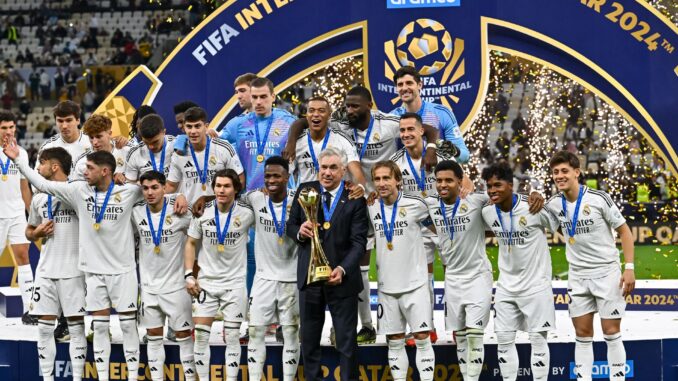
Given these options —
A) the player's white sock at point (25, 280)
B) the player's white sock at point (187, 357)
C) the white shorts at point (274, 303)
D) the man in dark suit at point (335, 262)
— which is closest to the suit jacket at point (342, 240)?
the man in dark suit at point (335, 262)

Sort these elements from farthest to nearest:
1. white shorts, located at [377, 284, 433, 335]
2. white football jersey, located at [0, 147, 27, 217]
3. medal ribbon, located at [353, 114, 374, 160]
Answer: white football jersey, located at [0, 147, 27, 217] → medal ribbon, located at [353, 114, 374, 160] → white shorts, located at [377, 284, 433, 335]

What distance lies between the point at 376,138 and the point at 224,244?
1377mm

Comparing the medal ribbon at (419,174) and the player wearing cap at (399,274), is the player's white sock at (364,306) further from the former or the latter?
the medal ribbon at (419,174)

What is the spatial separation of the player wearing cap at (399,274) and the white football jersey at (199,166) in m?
1.25

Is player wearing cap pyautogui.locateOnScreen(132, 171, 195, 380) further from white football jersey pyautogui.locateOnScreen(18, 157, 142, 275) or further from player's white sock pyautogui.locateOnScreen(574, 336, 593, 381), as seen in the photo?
player's white sock pyautogui.locateOnScreen(574, 336, 593, 381)

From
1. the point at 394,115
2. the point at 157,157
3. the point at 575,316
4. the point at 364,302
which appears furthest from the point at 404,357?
the point at 157,157

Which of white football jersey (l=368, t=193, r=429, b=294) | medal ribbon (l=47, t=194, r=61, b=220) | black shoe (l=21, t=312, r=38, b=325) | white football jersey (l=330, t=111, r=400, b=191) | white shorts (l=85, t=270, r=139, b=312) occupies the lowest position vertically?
black shoe (l=21, t=312, r=38, b=325)

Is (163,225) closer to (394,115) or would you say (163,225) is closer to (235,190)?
(235,190)

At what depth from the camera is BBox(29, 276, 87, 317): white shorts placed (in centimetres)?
830

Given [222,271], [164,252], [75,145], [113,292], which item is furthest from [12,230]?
[222,271]

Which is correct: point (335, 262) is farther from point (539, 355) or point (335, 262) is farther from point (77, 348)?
point (77, 348)

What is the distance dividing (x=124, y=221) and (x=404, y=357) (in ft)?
7.24

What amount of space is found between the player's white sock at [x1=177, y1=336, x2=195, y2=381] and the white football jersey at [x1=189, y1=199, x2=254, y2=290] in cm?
44

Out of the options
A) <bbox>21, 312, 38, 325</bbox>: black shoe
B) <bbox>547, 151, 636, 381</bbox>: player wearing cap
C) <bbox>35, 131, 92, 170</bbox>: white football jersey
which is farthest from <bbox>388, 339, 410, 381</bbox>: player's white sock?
<bbox>21, 312, 38, 325</bbox>: black shoe
